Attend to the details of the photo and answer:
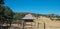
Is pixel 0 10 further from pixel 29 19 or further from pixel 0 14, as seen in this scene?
pixel 29 19

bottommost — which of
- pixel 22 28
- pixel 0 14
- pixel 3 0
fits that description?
pixel 22 28

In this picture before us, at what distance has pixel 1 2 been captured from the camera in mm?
26453

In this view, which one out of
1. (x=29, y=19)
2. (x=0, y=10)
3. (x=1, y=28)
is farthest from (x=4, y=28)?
(x=29, y=19)

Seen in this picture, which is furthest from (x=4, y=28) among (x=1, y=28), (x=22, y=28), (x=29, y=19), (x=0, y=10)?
(x=29, y=19)

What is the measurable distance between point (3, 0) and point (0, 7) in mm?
1089

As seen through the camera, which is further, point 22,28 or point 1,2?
point 1,2

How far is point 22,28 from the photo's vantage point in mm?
19781

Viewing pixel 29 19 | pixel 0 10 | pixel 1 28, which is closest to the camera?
pixel 1 28

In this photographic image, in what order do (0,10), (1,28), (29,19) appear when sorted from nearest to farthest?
(1,28), (0,10), (29,19)

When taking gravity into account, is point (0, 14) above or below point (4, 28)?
above

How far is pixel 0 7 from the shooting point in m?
27.0

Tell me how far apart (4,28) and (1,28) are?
0.50 m

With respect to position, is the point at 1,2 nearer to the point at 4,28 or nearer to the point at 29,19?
the point at 4,28

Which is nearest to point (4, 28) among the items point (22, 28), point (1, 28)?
point (1, 28)
